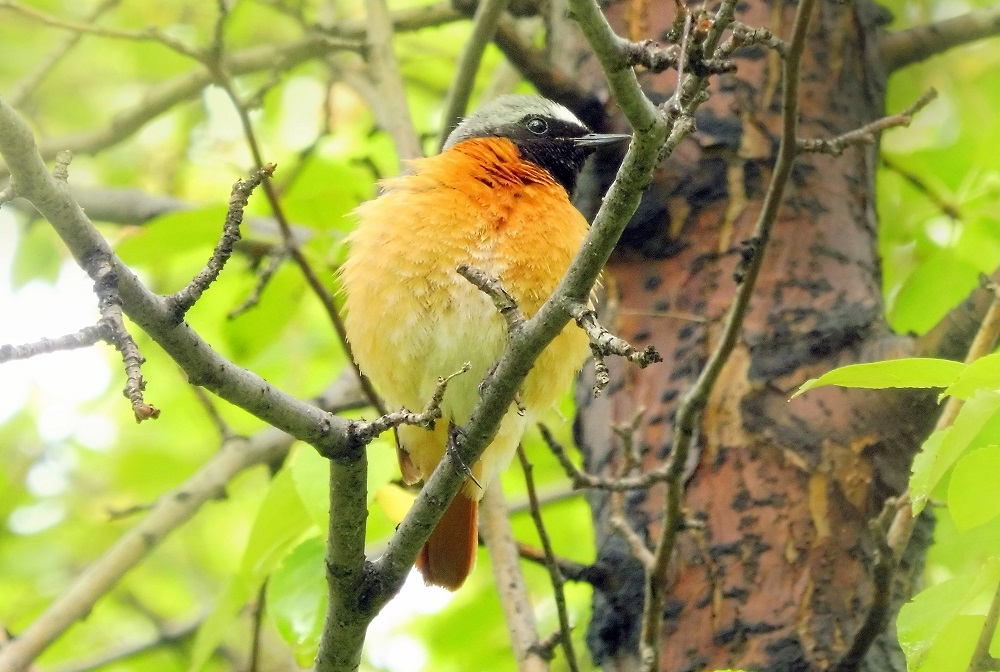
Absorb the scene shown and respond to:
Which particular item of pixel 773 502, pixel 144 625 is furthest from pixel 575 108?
pixel 144 625

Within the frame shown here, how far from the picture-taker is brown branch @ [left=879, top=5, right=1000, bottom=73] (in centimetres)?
382

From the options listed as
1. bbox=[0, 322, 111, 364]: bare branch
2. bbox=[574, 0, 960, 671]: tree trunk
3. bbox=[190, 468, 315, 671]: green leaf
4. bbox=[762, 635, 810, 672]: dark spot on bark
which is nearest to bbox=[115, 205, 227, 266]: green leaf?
bbox=[190, 468, 315, 671]: green leaf

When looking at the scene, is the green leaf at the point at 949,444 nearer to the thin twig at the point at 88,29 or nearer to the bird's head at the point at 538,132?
the bird's head at the point at 538,132

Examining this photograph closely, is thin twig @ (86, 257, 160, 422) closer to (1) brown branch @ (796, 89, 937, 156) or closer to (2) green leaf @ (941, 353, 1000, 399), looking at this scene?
(2) green leaf @ (941, 353, 1000, 399)

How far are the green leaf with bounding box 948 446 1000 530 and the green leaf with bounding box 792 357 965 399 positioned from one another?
14 cm

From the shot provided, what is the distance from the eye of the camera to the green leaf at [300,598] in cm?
271

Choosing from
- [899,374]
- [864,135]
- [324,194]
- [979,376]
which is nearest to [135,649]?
[324,194]

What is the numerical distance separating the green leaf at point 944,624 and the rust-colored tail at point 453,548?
1942mm

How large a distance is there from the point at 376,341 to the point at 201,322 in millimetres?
2255

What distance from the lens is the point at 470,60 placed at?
3.95 metres

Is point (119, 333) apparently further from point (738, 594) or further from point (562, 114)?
point (562, 114)

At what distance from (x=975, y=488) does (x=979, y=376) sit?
0.63 feet

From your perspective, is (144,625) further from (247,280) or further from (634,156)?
(634,156)

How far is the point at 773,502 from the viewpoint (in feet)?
10.3
